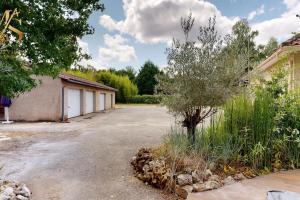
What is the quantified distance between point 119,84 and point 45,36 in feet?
101

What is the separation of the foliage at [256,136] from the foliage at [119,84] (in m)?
32.0

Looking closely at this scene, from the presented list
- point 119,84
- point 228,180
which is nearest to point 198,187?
point 228,180

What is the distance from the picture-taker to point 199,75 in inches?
223

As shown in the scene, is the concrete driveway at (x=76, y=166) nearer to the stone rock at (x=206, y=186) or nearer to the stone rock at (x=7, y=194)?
the stone rock at (x=7, y=194)

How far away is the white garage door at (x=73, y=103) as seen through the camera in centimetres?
1698

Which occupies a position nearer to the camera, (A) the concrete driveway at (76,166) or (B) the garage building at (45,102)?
(A) the concrete driveway at (76,166)

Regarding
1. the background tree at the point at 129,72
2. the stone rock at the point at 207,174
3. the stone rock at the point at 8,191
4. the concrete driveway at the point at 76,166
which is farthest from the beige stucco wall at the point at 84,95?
the background tree at the point at 129,72

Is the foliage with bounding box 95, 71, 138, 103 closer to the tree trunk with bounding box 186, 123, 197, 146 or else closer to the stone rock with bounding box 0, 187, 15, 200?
the tree trunk with bounding box 186, 123, 197, 146

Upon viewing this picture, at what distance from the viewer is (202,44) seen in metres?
5.93

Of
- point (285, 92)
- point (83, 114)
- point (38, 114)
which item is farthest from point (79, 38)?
point (83, 114)

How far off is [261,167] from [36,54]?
21.4ft

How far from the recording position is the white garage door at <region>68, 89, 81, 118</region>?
669 inches

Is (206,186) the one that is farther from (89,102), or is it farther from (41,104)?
(89,102)

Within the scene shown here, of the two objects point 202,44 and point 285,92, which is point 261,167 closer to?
point 285,92
